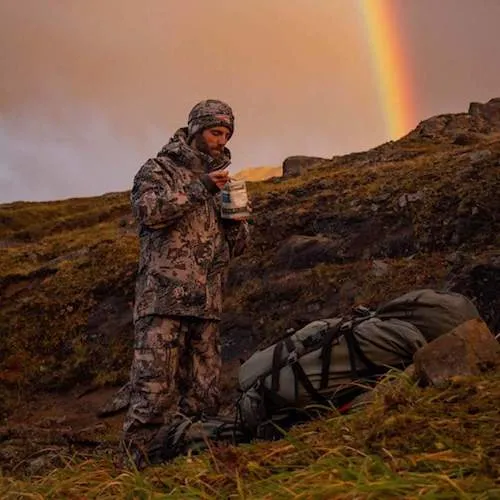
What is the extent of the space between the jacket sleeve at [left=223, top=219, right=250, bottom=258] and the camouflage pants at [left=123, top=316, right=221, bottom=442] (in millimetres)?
774

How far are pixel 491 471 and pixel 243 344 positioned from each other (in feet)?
33.3

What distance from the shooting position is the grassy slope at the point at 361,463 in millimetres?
2496

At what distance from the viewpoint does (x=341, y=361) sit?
4.90 metres

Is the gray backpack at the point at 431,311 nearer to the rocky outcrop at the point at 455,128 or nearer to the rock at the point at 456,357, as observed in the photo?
the rock at the point at 456,357

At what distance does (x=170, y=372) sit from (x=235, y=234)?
143 centimetres

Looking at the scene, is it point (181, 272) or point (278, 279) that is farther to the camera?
point (278, 279)

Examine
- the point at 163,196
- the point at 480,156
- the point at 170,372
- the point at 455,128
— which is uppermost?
the point at 455,128

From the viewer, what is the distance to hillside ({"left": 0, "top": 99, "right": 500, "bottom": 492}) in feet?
36.2

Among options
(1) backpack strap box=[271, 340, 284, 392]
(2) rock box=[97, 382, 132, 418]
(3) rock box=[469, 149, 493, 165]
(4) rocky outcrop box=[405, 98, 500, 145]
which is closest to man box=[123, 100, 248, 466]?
(1) backpack strap box=[271, 340, 284, 392]

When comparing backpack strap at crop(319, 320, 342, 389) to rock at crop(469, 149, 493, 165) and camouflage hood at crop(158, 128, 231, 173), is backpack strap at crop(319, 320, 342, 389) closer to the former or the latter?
camouflage hood at crop(158, 128, 231, 173)

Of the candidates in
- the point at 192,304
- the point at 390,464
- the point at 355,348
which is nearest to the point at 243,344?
the point at 192,304

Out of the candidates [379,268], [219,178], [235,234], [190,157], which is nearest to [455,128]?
[379,268]

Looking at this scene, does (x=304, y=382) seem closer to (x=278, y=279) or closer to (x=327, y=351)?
(x=327, y=351)

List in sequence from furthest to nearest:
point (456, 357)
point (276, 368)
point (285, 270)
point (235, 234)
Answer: point (285, 270)
point (235, 234)
point (276, 368)
point (456, 357)
